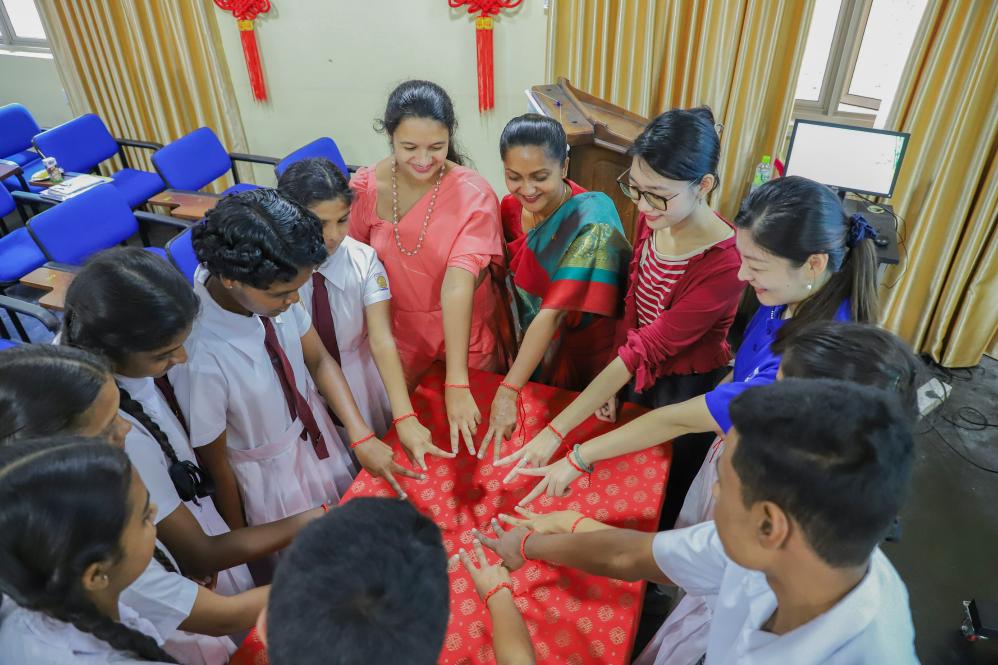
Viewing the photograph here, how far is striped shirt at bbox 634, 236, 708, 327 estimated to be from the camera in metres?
1.57

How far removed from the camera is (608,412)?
1635 mm

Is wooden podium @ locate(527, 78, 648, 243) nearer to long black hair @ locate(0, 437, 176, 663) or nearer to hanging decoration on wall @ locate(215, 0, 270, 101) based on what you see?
long black hair @ locate(0, 437, 176, 663)

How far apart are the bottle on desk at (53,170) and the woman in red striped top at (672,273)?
3.76 metres

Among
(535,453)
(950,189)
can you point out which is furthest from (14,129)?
(950,189)

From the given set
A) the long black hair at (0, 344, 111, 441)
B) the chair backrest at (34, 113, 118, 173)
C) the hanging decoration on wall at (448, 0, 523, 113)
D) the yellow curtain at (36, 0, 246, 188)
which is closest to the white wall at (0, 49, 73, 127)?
the yellow curtain at (36, 0, 246, 188)

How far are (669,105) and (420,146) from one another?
2354 millimetres

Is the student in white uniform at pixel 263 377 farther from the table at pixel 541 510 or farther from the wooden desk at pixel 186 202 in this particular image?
the wooden desk at pixel 186 202

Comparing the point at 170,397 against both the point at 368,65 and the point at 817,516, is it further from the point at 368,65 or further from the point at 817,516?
the point at 368,65

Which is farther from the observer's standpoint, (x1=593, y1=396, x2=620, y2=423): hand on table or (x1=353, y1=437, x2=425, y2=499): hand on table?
(x1=593, y1=396, x2=620, y2=423): hand on table

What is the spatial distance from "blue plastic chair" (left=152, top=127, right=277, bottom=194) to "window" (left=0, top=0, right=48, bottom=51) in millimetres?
2583

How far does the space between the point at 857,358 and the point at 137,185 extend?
4347 millimetres

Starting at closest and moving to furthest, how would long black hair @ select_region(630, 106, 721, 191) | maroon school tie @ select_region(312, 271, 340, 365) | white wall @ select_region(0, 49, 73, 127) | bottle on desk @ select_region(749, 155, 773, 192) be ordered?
long black hair @ select_region(630, 106, 721, 191) → maroon school tie @ select_region(312, 271, 340, 365) → bottle on desk @ select_region(749, 155, 773, 192) → white wall @ select_region(0, 49, 73, 127)

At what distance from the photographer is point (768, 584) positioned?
945 millimetres

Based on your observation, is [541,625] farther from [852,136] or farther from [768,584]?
[852,136]
